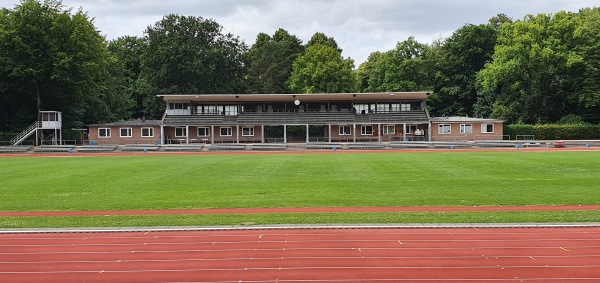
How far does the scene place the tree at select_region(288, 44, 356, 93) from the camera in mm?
73938

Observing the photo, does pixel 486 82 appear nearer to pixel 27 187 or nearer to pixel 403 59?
pixel 403 59

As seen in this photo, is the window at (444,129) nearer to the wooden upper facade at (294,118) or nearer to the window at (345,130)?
the wooden upper facade at (294,118)

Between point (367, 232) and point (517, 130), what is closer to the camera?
point (367, 232)

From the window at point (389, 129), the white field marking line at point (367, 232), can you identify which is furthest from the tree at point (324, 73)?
the white field marking line at point (367, 232)

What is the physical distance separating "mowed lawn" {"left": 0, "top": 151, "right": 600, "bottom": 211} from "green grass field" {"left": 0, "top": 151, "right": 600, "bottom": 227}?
4cm

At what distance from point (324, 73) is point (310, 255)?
64.6 meters

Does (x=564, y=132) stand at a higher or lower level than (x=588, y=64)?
lower

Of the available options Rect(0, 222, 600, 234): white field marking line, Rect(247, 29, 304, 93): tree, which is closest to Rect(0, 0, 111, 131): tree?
Rect(247, 29, 304, 93): tree

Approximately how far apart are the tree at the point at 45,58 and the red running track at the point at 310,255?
49778mm

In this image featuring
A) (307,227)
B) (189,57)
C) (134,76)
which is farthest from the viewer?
(134,76)

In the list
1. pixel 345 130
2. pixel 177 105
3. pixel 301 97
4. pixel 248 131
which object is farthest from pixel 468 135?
pixel 177 105

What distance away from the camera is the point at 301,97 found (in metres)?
62.3

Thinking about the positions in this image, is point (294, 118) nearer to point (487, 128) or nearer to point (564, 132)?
point (487, 128)

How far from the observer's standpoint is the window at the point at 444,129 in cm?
6038
